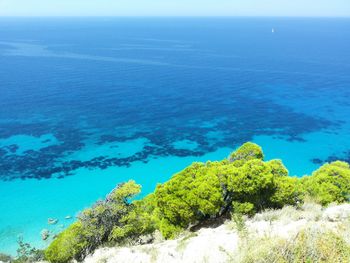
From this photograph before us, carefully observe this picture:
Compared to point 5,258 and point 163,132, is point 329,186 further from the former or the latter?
point 163,132

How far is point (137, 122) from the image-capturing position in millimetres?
61344

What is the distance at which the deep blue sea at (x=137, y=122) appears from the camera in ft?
135

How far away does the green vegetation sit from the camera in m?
22.8

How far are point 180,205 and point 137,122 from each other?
3977 centimetres

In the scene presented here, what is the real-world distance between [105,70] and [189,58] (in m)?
35.0

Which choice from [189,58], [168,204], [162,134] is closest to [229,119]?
[162,134]

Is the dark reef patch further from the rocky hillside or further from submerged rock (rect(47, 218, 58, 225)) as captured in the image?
the rocky hillside

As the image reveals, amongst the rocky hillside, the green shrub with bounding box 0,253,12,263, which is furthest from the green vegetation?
the green shrub with bounding box 0,253,12,263

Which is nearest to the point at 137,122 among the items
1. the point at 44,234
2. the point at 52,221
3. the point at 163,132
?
the point at 163,132

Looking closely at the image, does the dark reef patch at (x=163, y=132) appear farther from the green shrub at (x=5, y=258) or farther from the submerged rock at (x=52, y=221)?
the green shrub at (x=5, y=258)

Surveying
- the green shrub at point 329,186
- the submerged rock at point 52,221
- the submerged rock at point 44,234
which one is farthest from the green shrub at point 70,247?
the green shrub at point 329,186

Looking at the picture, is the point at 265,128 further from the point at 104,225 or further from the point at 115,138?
the point at 104,225

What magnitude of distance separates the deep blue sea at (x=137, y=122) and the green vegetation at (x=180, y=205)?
399 inches

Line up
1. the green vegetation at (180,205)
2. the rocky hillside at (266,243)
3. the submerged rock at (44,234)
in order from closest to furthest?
the rocky hillside at (266,243)
the green vegetation at (180,205)
the submerged rock at (44,234)
